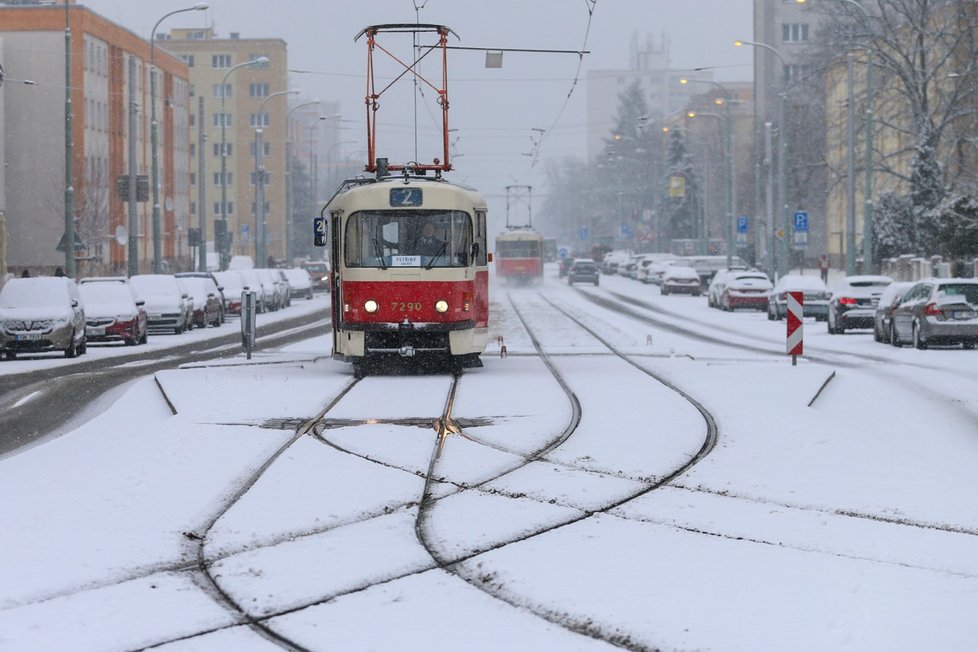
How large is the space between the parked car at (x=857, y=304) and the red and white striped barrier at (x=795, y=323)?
14683 millimetres

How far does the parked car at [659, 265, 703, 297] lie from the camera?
7700cm

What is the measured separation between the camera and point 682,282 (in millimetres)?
77000

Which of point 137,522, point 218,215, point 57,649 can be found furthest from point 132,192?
point 218,215

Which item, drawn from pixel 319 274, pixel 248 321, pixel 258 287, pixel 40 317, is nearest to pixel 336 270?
pixel 248 321

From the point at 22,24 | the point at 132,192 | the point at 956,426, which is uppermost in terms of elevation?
the point at 22,24

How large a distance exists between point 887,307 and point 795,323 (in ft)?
35.7

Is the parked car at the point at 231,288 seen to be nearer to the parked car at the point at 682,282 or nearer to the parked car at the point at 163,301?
the parked car at the point at 163,301

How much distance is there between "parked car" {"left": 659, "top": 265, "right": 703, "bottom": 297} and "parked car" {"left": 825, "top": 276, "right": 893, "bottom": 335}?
116 ft

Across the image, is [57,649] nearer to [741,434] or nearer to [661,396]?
[741,434]

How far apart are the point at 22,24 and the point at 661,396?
251ft

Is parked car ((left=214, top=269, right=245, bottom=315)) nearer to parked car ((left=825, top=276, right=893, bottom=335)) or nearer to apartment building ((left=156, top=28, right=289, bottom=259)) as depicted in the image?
parked car ((left=825, top=276, right=893, bottom=335))

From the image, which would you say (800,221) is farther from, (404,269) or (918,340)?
(404,269)

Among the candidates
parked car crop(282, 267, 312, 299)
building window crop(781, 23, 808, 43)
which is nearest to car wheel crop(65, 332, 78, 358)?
parked car crop(282, 267, 312, 299)

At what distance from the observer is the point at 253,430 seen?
16859 millimetres
